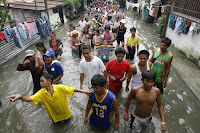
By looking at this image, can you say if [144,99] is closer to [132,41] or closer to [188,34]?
[132,41]

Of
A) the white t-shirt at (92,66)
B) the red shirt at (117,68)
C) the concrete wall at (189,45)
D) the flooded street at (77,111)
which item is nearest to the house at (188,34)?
the concrete wall at (189,45)

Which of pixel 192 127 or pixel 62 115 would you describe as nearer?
pixel 62 115

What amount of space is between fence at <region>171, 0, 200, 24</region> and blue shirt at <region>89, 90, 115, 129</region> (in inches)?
261

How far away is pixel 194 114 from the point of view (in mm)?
3850

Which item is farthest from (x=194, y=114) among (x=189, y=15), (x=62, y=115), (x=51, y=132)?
(x=189, y=15)

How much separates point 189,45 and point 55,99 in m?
7.17

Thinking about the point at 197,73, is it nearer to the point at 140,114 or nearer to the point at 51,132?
the point at 140,114

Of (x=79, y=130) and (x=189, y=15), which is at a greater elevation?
(x=189, y=15)

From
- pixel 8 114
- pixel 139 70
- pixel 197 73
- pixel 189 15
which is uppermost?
pixel 189 15

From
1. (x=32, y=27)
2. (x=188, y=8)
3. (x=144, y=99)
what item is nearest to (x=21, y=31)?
(x=32, y=27)

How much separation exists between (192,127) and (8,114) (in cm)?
507

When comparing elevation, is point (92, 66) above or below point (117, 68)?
above

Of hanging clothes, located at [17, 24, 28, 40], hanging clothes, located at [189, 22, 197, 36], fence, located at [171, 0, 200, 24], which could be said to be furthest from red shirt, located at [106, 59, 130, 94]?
hanging clothes, located at [17, 24, 28, 40]

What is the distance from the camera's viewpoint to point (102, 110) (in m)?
2.57
